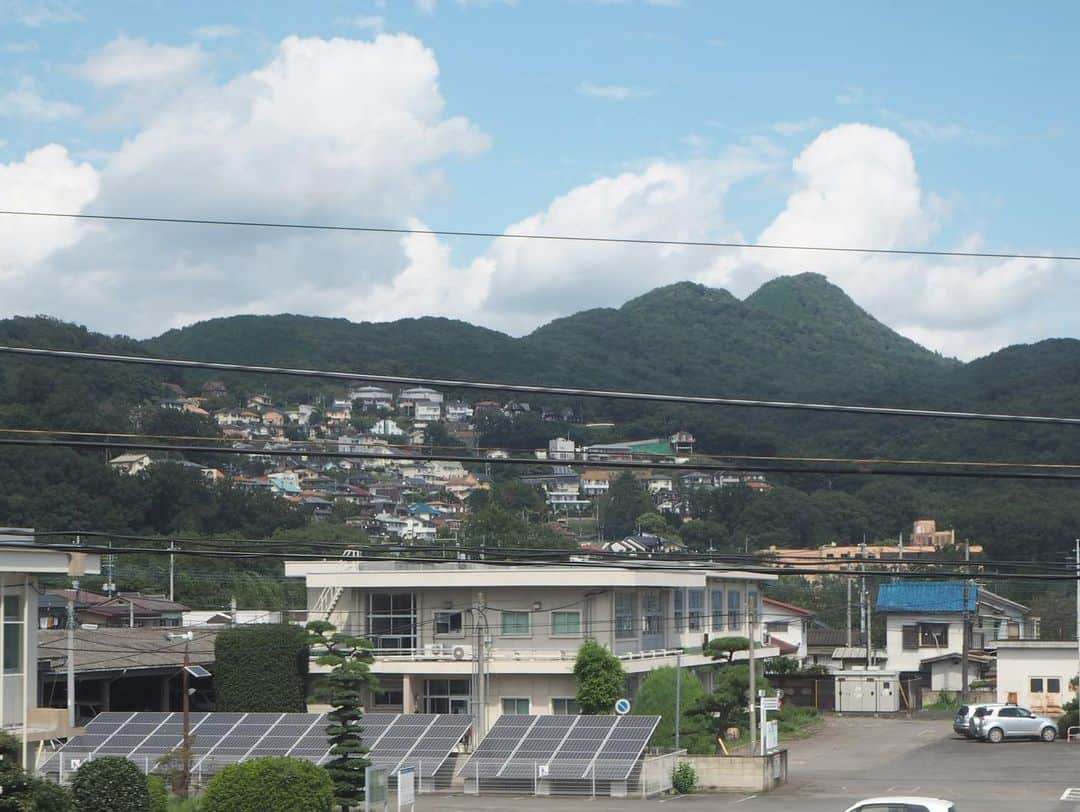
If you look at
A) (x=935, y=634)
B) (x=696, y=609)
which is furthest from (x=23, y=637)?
(x=935, y=634)

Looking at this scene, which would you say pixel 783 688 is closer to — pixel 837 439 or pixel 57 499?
pixel 837 439

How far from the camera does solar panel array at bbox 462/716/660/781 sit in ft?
111

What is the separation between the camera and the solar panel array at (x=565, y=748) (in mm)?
33750

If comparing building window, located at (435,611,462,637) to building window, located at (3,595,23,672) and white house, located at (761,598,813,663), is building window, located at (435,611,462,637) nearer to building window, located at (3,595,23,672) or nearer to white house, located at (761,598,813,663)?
building window, located at (3,595,23,672)

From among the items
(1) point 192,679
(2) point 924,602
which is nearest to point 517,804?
(1) point 192,679

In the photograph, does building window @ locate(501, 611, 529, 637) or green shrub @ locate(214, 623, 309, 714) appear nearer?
green shrub @ locate(214, 623, 309, 714)

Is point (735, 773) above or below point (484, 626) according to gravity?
below

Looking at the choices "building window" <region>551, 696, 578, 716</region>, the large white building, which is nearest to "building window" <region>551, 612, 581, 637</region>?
the large white building

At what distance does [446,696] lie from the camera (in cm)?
4278

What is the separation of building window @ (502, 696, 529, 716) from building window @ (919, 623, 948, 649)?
1248 inches

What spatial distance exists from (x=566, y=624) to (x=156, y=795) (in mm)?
18842

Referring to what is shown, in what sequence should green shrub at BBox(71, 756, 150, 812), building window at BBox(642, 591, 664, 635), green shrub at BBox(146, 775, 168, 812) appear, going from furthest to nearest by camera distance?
building window at BBox(642, 591, 664, 635) < green shrub at BBox(146, 775, 168, 812) < green shrub at BBox(71, 756, 150, 812)

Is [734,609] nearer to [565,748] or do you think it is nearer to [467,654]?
[467,654]

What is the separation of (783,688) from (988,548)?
2548 centimetres
